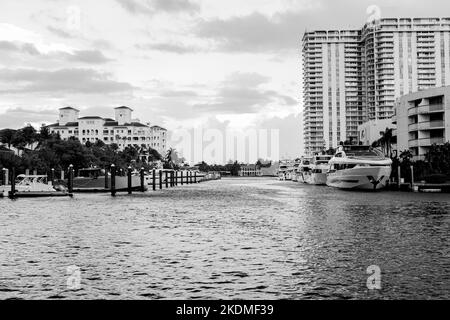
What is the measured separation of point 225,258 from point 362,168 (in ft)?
209

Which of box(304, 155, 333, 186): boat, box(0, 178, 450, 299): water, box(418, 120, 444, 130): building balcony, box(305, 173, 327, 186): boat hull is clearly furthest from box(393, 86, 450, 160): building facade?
box(0, 178, 450, 299): water

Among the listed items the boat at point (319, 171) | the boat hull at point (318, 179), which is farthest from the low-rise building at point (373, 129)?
the boat hull at point (318, 179)

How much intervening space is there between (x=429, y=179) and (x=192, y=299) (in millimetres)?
70307

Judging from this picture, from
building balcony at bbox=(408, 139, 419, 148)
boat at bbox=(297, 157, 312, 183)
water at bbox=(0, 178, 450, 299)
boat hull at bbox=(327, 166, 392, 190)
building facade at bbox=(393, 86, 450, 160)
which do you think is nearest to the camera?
water at bbox=(0, 178, 450, 299)

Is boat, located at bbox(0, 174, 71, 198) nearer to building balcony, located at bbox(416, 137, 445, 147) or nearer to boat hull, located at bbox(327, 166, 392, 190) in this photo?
boat hull, located at bbox(327, 166, 392, 190)

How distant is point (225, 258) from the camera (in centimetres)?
1919

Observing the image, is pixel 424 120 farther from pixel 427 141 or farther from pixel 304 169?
pixel 304 169

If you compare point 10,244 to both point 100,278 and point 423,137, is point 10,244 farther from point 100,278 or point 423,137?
point 423,137

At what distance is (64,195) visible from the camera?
63.8 metres

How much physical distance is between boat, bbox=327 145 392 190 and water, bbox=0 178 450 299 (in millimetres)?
46844

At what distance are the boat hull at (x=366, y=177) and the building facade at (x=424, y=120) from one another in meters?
22.8

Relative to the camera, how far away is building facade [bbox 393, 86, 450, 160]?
317 feet
